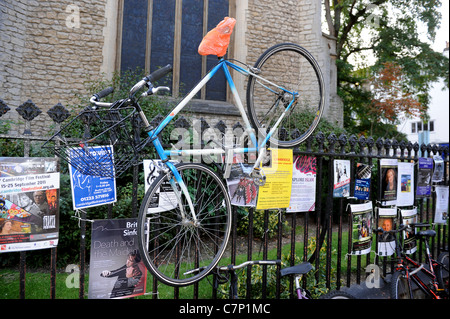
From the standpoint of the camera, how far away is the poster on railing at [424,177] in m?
4.02

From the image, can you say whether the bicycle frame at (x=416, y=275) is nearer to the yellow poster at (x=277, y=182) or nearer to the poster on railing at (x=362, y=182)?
the poster on railing at (x=362, y=182)

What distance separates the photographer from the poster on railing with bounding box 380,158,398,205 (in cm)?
346

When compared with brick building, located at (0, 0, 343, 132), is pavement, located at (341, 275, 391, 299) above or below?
below

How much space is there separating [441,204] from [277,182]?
3.10m

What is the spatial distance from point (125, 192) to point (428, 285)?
3.87 m

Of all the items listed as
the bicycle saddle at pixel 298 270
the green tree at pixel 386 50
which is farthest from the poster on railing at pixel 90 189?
the green tree at pixel 386 50

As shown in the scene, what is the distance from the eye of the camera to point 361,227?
3150mm

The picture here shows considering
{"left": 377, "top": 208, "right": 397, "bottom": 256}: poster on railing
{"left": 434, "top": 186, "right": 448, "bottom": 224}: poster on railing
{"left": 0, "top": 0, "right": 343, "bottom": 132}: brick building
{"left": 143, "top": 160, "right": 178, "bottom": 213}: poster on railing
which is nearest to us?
{"left": 143, "top": 160, "right": 178, "bottom": 213}: poster on railing

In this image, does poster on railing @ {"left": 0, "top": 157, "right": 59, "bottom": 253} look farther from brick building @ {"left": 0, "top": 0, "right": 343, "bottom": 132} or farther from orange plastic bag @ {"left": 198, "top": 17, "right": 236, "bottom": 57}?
brick building @ {"left": 0, "top": 0, "right": 343, "bottom": 132}

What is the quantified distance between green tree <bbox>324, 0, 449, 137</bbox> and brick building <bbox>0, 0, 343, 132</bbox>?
4349mm

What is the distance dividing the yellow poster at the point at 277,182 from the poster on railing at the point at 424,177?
7.54ft

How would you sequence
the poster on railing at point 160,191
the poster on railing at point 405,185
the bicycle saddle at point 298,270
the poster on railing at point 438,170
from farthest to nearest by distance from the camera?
the poster on railing at point 438,170 → the poster on railing at point 405,185 → the bicycle saddle at point 298,270 → the poster on railing at point 160,191

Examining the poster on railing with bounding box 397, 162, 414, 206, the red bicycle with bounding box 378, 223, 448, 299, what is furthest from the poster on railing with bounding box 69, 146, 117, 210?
the poster on railing with bounding box 397, 162, 414, 206

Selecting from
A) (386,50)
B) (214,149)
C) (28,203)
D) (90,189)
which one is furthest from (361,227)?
(386,50)
